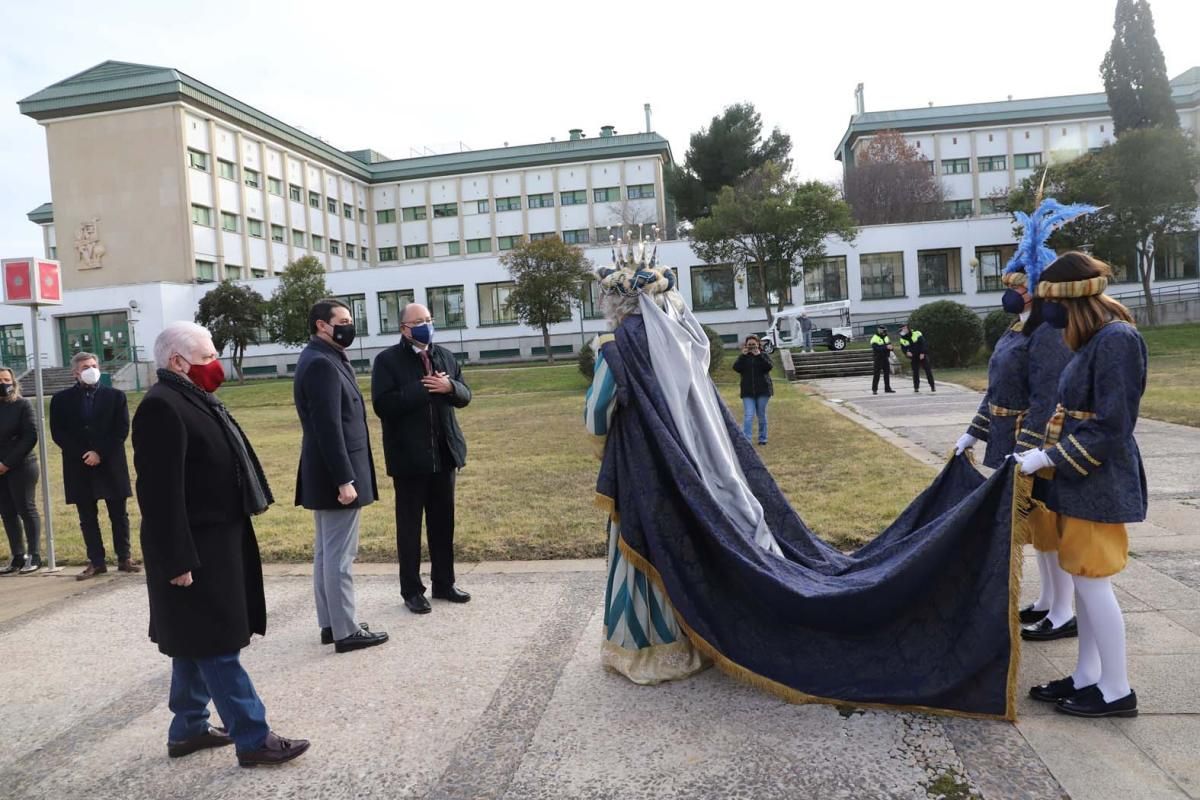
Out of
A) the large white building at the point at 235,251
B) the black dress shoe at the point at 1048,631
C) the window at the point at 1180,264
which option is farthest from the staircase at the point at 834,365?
the black dress shoe at the point at 1048,631

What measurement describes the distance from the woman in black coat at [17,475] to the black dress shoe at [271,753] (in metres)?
5.29

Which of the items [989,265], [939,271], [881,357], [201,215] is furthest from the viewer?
[201,215]

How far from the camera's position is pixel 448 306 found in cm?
5353

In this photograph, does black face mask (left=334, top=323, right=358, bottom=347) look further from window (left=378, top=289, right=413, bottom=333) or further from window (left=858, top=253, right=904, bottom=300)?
window (left=378, top=289, right=413, bottom=333)

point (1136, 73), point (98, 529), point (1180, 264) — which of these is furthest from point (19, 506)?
point (1180, 264)

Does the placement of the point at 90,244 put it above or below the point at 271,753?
above

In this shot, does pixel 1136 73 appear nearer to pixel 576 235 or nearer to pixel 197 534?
pixel 576 235

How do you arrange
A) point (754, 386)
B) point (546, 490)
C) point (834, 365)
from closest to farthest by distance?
point (546, 490)
point (754, 386)
point (834, 365)

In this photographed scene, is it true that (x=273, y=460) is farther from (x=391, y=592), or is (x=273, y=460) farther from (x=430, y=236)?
(x=430, y=236)

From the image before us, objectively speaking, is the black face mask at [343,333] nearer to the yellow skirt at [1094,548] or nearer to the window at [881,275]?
the yellow skirt at [1094,548]

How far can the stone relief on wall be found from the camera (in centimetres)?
5250

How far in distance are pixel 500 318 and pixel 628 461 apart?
49.9 meters

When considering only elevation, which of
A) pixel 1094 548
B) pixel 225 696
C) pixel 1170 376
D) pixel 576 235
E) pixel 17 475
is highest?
pixel 576 235

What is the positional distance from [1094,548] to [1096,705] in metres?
0.65
